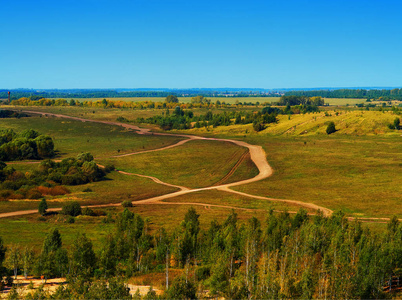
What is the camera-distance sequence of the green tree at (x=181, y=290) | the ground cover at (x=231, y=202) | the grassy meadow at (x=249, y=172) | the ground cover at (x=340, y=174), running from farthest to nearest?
the ground cover at (x=340, y=174)
the ground cover at (x=231, y=202)
the grassy meadow at (x=249, y=172)
the green tree at (x=181, y=290)

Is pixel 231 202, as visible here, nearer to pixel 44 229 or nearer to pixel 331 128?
pixel 44 229

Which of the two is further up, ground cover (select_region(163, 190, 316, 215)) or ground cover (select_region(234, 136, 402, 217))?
ground cover (select_region(234, 136, 402, 217))

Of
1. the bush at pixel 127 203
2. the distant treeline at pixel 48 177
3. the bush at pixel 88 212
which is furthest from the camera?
the distant treeline at pixel 48 177

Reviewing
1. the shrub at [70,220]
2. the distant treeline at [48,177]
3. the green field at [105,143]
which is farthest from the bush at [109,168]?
the shrub at [70,220]

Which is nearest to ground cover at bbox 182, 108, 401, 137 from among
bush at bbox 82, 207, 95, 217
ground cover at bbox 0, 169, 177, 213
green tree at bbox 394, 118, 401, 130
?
green tree at bbox 394, 118, 401, 130

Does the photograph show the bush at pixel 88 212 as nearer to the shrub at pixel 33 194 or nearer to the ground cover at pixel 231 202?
the ground cover at pixel 231 202

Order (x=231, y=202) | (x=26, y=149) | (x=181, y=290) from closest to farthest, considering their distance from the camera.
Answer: (x=181, y=290) < (x=231, y=202) < (x=26, y=149)

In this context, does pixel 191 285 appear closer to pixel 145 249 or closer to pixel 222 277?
pixel 222 277

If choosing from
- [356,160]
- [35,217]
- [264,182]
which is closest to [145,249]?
[35,217]

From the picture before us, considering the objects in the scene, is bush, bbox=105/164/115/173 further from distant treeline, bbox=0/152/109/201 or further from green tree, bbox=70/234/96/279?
green tree, bbox=70/234/96/279

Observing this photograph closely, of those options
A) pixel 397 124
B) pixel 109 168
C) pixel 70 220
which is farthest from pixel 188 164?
pixel 397 124

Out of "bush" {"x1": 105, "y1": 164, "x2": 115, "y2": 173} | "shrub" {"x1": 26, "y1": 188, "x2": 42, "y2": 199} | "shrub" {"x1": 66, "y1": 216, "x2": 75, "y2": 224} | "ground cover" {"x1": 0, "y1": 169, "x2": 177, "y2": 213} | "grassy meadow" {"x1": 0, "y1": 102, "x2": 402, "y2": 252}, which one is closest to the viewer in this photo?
"shrub" {"x1": 66, "y1": 216, "x2": 75, "y2": 224}
